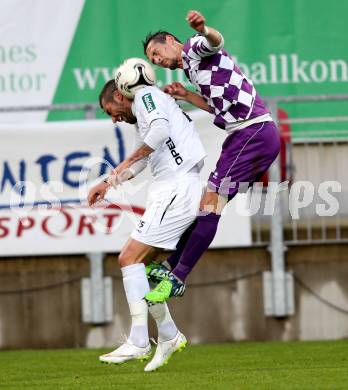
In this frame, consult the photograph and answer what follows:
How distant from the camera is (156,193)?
821cm

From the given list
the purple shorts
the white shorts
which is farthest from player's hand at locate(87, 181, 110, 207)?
the purple shorts

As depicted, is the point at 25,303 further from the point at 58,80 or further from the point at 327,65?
the point at 327,65

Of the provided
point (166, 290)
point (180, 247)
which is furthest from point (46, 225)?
point (166, 290)

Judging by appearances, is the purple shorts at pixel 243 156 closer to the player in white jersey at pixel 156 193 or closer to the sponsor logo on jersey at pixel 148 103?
the player in white jersey at pixel 156 193

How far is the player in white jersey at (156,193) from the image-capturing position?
26.2ft

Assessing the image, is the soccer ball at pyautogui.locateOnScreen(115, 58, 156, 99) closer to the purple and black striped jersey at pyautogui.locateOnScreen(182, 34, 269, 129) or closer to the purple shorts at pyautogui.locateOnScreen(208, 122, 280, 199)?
the purple and black striped jersey at pyautogui.locateOnScreen(182, 34, 269, 129)

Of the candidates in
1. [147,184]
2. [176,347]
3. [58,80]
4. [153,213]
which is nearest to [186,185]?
[153,213]

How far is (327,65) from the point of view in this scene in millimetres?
12227

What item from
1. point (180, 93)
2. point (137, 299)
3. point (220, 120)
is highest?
point (180, 93)

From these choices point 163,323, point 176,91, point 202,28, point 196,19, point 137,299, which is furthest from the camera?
point 176,91

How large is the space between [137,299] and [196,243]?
548 millimetres

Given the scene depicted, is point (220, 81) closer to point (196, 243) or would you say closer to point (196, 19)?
point (196, 19)

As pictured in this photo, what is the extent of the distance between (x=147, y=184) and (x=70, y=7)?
226cm

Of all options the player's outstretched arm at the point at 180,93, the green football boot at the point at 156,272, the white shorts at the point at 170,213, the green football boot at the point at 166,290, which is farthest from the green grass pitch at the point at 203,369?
the player's outstretched arm at the point at 180,93
